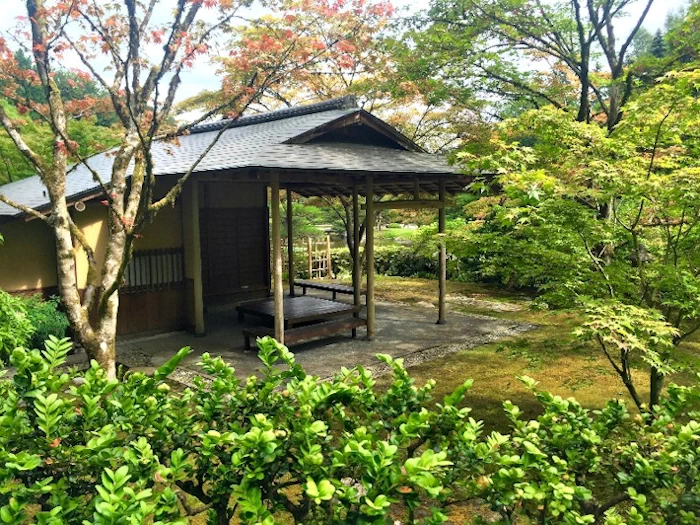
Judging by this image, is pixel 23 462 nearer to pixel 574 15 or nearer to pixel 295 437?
pixel 295 437

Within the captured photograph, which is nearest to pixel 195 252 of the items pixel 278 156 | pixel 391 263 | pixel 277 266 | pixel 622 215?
pixel 277 266

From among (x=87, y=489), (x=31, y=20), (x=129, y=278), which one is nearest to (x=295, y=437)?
(x=87, y=489)

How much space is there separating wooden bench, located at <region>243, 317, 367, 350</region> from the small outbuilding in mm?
273

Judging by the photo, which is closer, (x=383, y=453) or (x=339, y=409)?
(x=383, y=453)

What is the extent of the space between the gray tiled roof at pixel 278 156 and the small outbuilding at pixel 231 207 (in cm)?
3

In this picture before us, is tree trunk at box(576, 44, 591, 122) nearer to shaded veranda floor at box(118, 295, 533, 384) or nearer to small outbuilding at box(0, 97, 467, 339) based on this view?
small outbuilding at box(0, 97, 467, 339)

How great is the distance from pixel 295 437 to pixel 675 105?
12.7ft

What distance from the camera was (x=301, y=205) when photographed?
17578mm

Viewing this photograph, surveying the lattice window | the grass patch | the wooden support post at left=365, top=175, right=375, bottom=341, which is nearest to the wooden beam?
the wooden support post at left=365, top=175, right=375, bottom=341

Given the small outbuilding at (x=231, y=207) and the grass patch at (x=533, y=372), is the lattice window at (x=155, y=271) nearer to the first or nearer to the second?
the small outbuilding at (x=231, y=207)

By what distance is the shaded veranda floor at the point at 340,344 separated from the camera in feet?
25.6

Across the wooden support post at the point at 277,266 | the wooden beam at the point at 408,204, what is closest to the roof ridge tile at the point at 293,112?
the wooden beam at the point at 408,204

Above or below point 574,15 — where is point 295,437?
below

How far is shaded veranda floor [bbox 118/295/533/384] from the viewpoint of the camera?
25.6 feet
